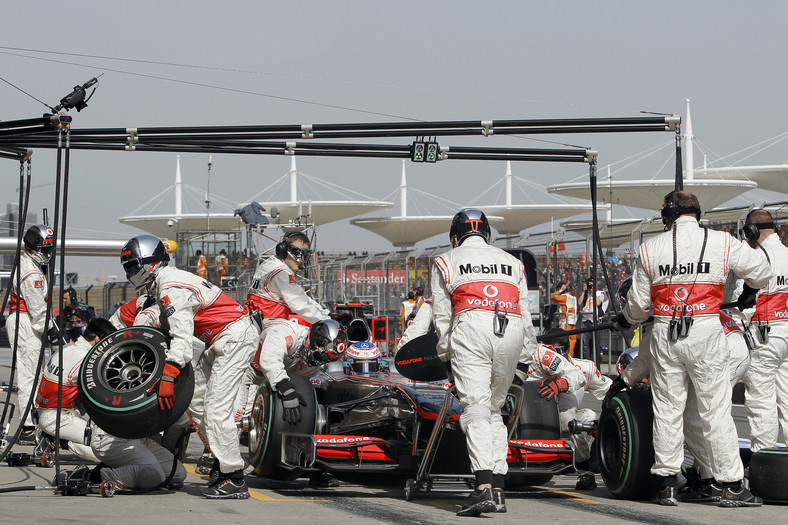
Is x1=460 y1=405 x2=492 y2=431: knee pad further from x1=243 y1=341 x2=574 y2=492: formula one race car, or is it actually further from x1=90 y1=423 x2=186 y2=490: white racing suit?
x1=90 y1=423 x2=186 y2=490: white racing suit

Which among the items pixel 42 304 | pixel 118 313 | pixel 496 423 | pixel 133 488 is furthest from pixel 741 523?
pixel 42 304

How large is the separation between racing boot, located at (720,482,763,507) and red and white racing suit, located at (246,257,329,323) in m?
3.94

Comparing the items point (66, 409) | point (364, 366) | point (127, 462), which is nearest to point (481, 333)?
point (127, 462)

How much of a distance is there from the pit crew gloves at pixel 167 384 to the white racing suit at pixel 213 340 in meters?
0.06

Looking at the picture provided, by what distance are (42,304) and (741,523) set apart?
24.0ft

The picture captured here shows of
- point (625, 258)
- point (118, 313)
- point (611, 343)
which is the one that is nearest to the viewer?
point (118, 313)

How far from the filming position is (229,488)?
274 inches

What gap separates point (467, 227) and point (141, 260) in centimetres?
229

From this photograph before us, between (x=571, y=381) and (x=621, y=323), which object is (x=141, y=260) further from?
(x=621, y=323)

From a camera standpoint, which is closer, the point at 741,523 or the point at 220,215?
the point at 741,523

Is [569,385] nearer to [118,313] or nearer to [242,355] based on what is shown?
[242,355]

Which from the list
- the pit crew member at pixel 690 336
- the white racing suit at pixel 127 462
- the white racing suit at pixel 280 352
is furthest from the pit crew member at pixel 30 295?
the pit crew member at pixel 690 336

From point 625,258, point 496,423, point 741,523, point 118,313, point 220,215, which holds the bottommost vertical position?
point 741,523

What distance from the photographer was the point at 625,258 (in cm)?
1875
